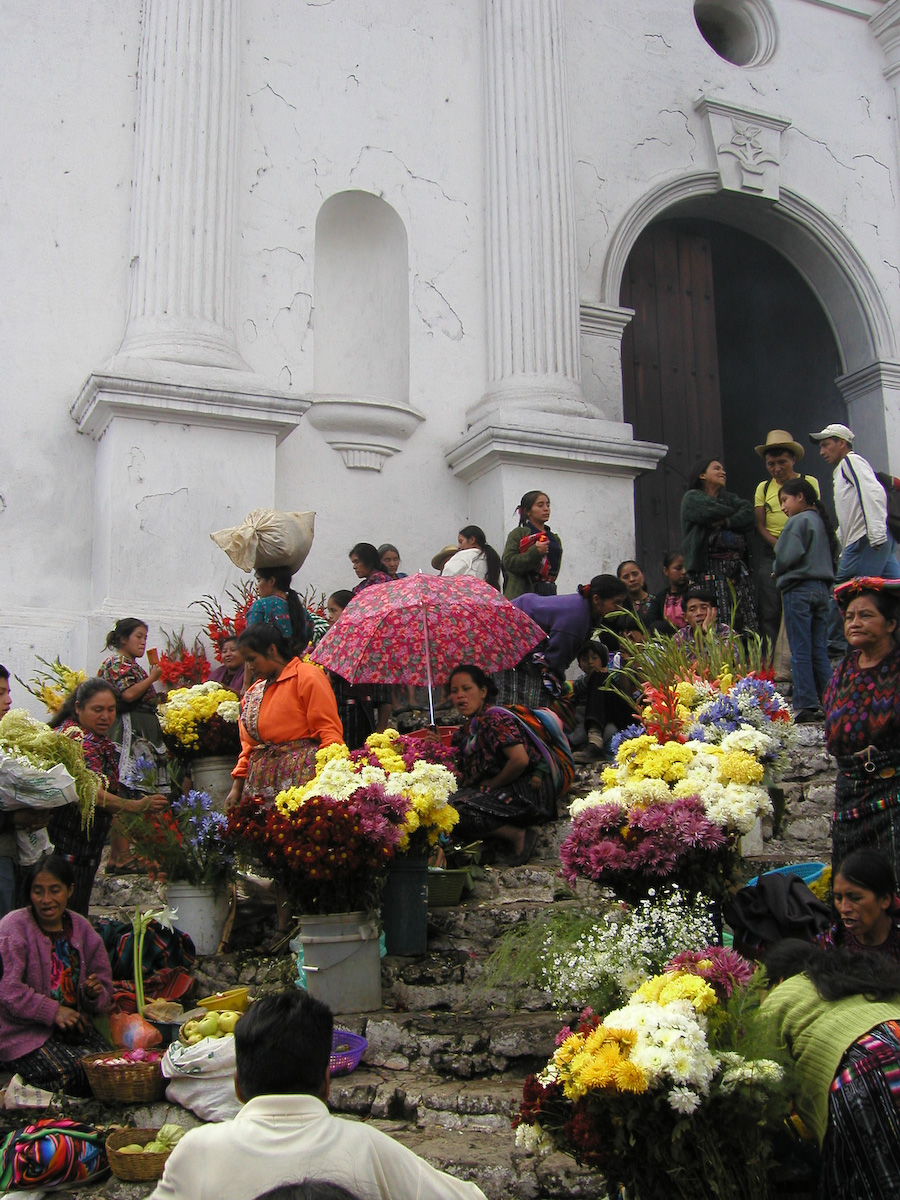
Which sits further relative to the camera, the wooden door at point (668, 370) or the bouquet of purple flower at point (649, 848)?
the wooden door at point (668, 370)

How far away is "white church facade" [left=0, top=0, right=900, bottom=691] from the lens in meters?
9.99

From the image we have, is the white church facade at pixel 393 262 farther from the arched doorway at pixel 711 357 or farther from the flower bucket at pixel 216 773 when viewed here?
the flower bucket at pixel 216 773

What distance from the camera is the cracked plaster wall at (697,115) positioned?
12.9m

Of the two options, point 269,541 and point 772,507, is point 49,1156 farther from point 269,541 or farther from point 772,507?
point 772,507

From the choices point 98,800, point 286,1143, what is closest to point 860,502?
point 98,800

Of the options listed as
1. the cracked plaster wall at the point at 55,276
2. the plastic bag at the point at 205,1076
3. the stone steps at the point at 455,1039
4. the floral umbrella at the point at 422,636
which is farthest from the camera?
the cracked plaster wall at the point at 55,276

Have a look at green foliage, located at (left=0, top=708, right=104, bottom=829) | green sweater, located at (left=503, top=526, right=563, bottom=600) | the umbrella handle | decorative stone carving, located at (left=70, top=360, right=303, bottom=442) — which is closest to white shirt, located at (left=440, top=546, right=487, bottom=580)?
green sweater, located at (left=503, top=526, right=563, bottom=600)

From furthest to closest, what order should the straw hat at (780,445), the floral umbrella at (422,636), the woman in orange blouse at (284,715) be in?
the straw hat at (780,445) < the floral umbrella at (422,636) < the woman in orange blouse at (284,715)

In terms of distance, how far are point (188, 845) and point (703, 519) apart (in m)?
4.78

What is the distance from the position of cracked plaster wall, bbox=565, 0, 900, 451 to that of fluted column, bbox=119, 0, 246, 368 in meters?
3.68

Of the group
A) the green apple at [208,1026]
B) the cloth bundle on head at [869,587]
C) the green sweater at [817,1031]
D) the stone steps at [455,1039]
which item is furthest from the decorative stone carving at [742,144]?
the green sweater at [817,1031]

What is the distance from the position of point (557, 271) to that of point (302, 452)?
9.98ft

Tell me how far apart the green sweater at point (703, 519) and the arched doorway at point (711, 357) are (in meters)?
3.83

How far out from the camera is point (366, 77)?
11766 mm
